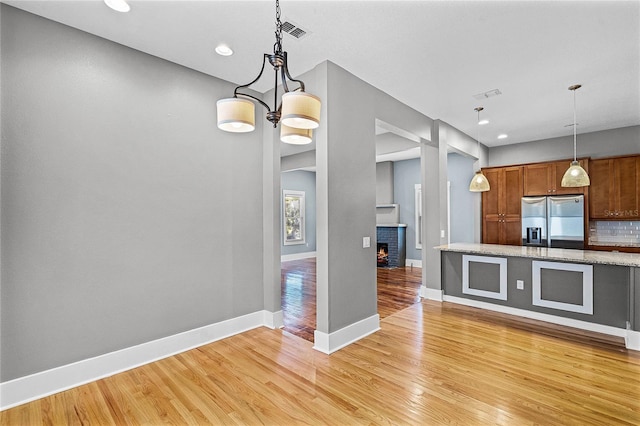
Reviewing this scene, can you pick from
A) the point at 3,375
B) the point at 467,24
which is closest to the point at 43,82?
the point at 3,375

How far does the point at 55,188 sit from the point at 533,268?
520 cm

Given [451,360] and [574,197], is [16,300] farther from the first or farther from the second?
[574,197]

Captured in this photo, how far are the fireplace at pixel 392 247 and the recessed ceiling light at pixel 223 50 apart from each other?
612cm

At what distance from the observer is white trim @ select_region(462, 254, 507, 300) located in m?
4.27

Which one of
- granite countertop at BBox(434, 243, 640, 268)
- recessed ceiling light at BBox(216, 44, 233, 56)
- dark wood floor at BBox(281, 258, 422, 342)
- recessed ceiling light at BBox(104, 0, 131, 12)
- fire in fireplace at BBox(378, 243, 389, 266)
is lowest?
dark wood floor at BBox(281, 258, 422, 342)

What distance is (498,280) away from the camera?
4.34 m

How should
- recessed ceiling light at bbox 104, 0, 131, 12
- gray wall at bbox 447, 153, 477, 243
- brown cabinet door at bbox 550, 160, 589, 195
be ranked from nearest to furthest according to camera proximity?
recessed ceiling light at bbox 104, 0, 131, 12
brown cabinet door at bbox 550, 160, 589, 195
gray wall at bbox 447, 153, 477, 243

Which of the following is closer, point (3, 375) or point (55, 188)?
point (3, 375)

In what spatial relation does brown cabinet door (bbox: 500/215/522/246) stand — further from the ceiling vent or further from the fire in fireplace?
the ceiling vent

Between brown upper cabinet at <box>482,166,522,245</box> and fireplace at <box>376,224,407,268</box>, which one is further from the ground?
brown upper cabinet at <box>482,166,522,245</box>

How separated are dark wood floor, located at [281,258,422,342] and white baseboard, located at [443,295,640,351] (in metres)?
0.84

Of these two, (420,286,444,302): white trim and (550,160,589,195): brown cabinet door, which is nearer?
(420,286,444,302): white trim

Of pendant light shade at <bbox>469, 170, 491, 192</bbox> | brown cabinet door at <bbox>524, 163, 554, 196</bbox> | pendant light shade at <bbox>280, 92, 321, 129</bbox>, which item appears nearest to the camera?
pendant light shade at <bbox>280, 92, 321, 129</bbox>

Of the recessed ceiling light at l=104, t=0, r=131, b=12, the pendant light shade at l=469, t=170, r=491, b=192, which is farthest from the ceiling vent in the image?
the recessed ceiling light at l=104, t=0, r=131, b=12
